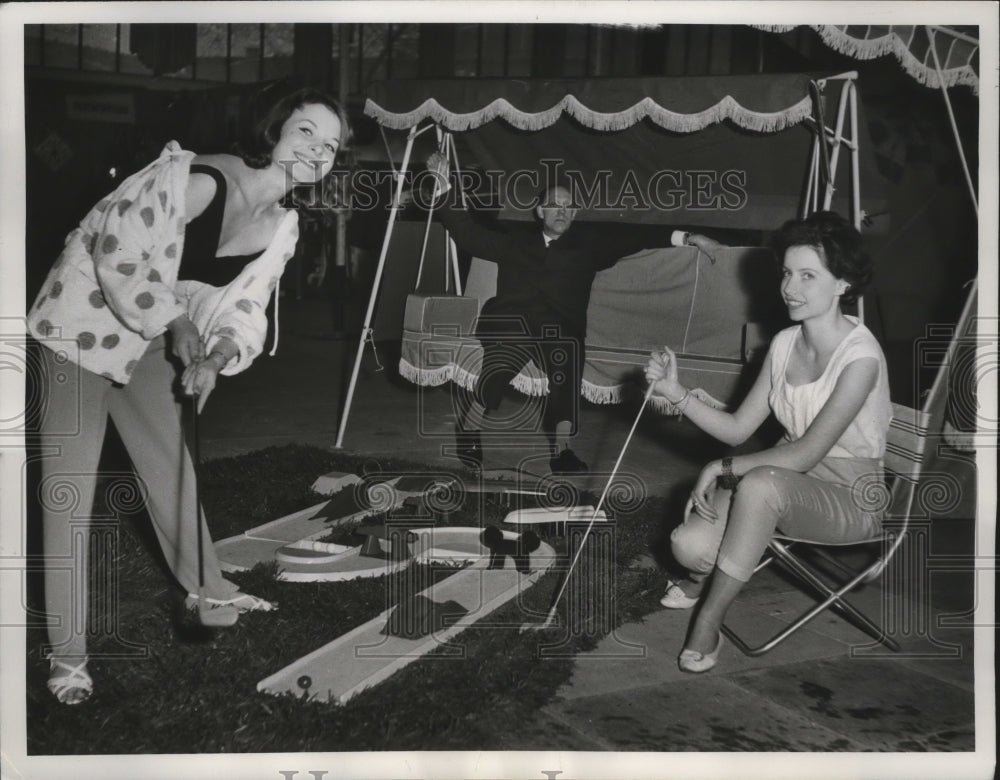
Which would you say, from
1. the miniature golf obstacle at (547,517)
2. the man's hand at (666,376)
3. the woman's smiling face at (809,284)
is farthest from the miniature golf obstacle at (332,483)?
the woman's smiling face at (809,284)

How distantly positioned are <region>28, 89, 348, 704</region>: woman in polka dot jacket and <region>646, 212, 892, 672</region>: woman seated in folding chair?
1251 mm

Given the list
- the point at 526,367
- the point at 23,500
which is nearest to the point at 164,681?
the point at 23,500

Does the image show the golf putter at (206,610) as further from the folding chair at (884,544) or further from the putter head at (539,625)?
the folding chair at (884,544)

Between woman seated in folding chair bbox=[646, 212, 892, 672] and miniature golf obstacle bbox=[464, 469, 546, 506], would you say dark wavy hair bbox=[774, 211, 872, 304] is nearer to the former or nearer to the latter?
woman seated in folding chair bbox=[646, 212, 892, 672]

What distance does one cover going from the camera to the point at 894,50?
3.88 meters

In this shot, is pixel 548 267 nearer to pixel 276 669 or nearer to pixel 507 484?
pixel 507 484

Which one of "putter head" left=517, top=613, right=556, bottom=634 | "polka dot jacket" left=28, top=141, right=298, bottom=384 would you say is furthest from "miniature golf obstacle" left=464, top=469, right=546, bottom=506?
"polka dot jacket" left=28, top=141, right=298, bottom=384

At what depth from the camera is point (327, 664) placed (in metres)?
2.99

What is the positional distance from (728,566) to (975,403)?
3.30 ft

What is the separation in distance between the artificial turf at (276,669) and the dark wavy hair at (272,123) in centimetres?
143

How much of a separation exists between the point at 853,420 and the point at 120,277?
209 cm

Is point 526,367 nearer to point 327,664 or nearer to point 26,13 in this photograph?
point 327,664

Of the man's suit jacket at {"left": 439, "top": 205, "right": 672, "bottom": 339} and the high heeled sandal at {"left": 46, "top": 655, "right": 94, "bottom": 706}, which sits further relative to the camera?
the man's suit jacket at {"left": 439, "top": 205, "right": 672, "bottom": 339}

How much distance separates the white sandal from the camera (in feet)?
10.5
